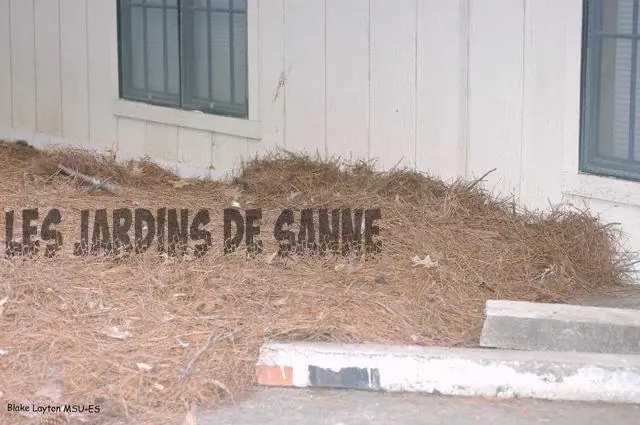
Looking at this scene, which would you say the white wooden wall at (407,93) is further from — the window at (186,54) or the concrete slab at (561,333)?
the concrete slab at (561,333)

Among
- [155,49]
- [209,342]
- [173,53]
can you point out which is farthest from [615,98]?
[155,49]

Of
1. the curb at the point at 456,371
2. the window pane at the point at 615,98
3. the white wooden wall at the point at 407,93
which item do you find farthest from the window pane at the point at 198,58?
the curb at the point at 456,371

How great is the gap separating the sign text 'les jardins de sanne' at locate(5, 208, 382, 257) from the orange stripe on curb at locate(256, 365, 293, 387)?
139 centimetres

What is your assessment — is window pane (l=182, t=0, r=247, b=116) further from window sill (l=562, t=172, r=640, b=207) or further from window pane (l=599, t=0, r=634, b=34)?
window pane (l=599, t=0, r=634, b=34)

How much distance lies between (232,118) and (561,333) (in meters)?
3.76

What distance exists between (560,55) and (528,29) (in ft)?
0.86

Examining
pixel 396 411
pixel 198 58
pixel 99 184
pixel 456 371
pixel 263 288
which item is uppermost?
pixel 198 58

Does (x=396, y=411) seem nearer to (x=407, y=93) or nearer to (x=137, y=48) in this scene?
(x=407, y=93)

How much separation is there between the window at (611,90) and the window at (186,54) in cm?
278

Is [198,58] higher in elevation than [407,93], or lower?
higher

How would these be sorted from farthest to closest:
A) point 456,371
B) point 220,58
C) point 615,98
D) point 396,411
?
1. point 220,58
2. point 615,98
3. point 456,371
4. point 396,411

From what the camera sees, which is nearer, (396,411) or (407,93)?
(396,411)

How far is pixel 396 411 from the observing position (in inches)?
186

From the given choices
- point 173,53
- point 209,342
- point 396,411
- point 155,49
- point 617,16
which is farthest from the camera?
point 155,49
